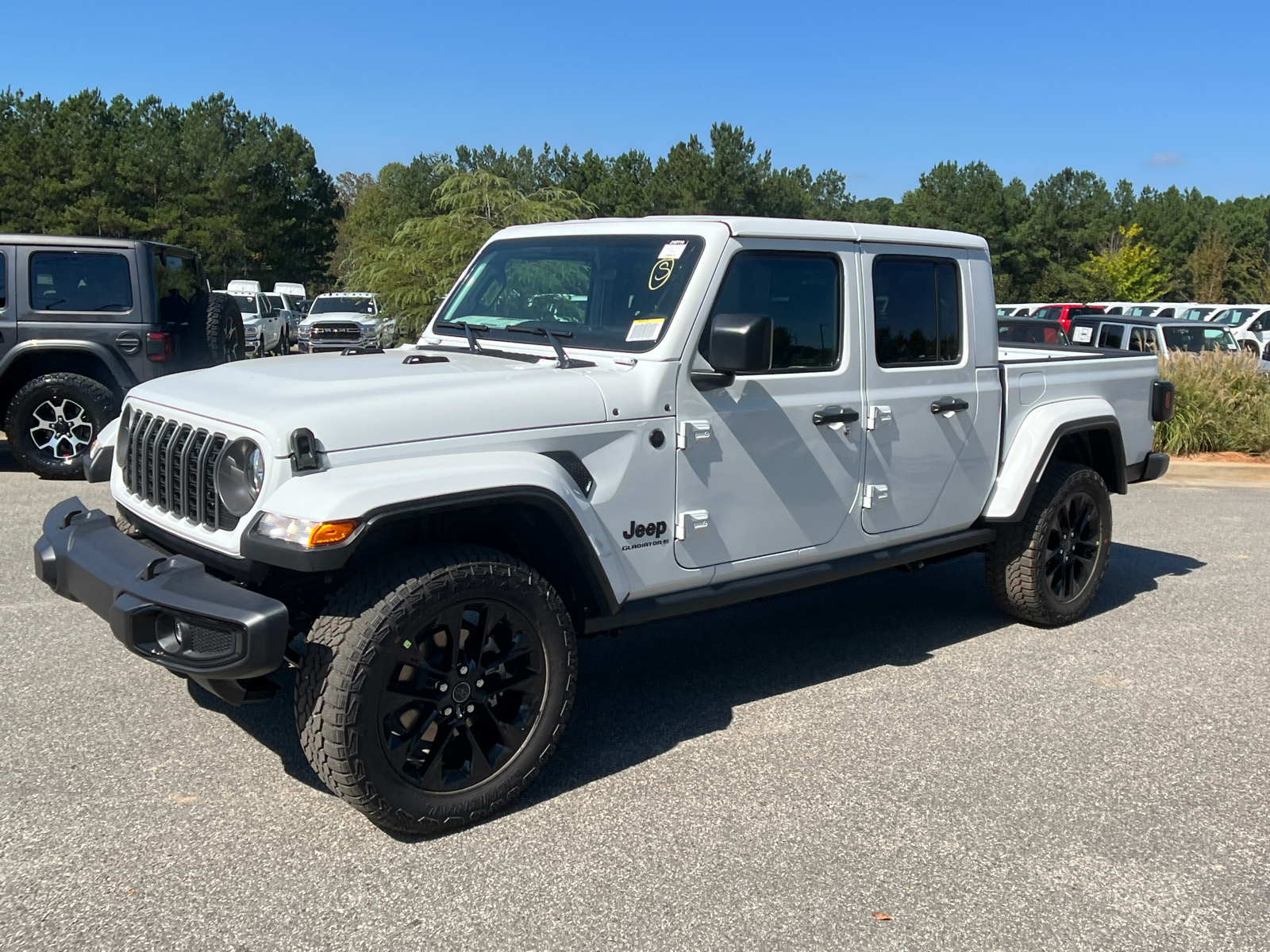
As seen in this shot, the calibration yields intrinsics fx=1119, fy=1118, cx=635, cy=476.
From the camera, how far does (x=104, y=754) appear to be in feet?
13.3

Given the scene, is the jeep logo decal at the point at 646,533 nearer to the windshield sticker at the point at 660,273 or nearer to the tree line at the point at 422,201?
the windshield sticker at the point at 660,273

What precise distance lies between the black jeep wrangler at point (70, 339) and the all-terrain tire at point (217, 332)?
1.24ft

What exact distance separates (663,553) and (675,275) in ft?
3.44

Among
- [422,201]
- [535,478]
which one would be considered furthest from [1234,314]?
[422,201]

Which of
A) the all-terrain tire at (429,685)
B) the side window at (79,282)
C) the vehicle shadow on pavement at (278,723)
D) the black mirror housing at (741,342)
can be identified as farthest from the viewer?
the side window at (79,282)

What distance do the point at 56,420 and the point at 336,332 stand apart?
46.9 feet

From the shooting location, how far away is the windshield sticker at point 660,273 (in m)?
4.21

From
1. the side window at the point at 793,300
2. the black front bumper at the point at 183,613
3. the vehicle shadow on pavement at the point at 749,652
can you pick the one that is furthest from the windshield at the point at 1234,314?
the black front bumper at the point at 183,613

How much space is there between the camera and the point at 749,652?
214 inches

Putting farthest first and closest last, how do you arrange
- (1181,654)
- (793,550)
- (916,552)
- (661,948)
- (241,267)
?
(241,267) → (1181,654) → (916,552) → (793,550) → (661,948)

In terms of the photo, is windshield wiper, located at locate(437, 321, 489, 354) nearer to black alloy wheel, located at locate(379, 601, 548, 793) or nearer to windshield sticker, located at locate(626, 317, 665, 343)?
windshield sticker, located at locate(626, 317, 665, 343)

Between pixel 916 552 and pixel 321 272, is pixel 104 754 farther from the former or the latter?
pixel 321 272

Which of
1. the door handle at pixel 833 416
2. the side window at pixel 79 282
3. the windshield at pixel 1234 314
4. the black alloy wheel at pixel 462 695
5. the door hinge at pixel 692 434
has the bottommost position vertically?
the black alloy wheel at pixel 462 695

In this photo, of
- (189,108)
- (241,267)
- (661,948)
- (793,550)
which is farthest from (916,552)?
(189,108)
